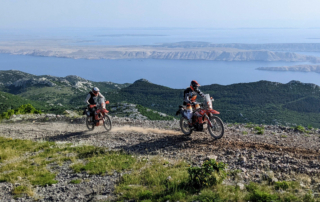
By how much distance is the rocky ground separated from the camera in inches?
264

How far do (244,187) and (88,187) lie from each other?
166 inches

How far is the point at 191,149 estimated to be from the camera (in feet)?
32.7

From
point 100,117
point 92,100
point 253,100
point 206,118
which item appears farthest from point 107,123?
point 253,100

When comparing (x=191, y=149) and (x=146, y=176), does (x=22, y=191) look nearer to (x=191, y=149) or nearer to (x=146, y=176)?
(x=146, y=176)

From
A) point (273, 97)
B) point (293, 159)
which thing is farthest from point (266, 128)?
point (273, 97)

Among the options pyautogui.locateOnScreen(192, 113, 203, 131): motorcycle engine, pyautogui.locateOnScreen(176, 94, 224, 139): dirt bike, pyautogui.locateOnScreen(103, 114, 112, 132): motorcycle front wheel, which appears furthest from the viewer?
pyautogui.locateOnScreen(103, 114, 112, 132): motorcycle front wheel

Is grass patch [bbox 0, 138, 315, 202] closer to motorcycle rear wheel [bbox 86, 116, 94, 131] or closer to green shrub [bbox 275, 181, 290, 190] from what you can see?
green shrub [bbox 275, 181, 290, 190]

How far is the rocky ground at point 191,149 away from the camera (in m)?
6.70

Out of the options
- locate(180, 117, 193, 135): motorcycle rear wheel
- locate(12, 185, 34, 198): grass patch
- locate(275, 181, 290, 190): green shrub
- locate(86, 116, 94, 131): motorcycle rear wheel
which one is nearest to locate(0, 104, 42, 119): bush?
locate(86, 116, 94, 131): motorcycle rear wheel

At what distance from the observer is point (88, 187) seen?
22.6 ft

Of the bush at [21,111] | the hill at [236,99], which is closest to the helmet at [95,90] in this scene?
the bush at [21,111]

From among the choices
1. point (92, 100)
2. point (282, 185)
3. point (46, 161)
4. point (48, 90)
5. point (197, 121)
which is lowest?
point (48, 90)

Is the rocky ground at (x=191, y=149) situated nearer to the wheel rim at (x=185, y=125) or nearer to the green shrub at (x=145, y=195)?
the wheel rim at (x=185, y=125)

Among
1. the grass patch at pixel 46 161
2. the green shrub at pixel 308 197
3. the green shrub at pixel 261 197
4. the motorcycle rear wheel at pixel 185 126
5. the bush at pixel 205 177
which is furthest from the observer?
the motorcycle rear wheel at pixel 185 126
